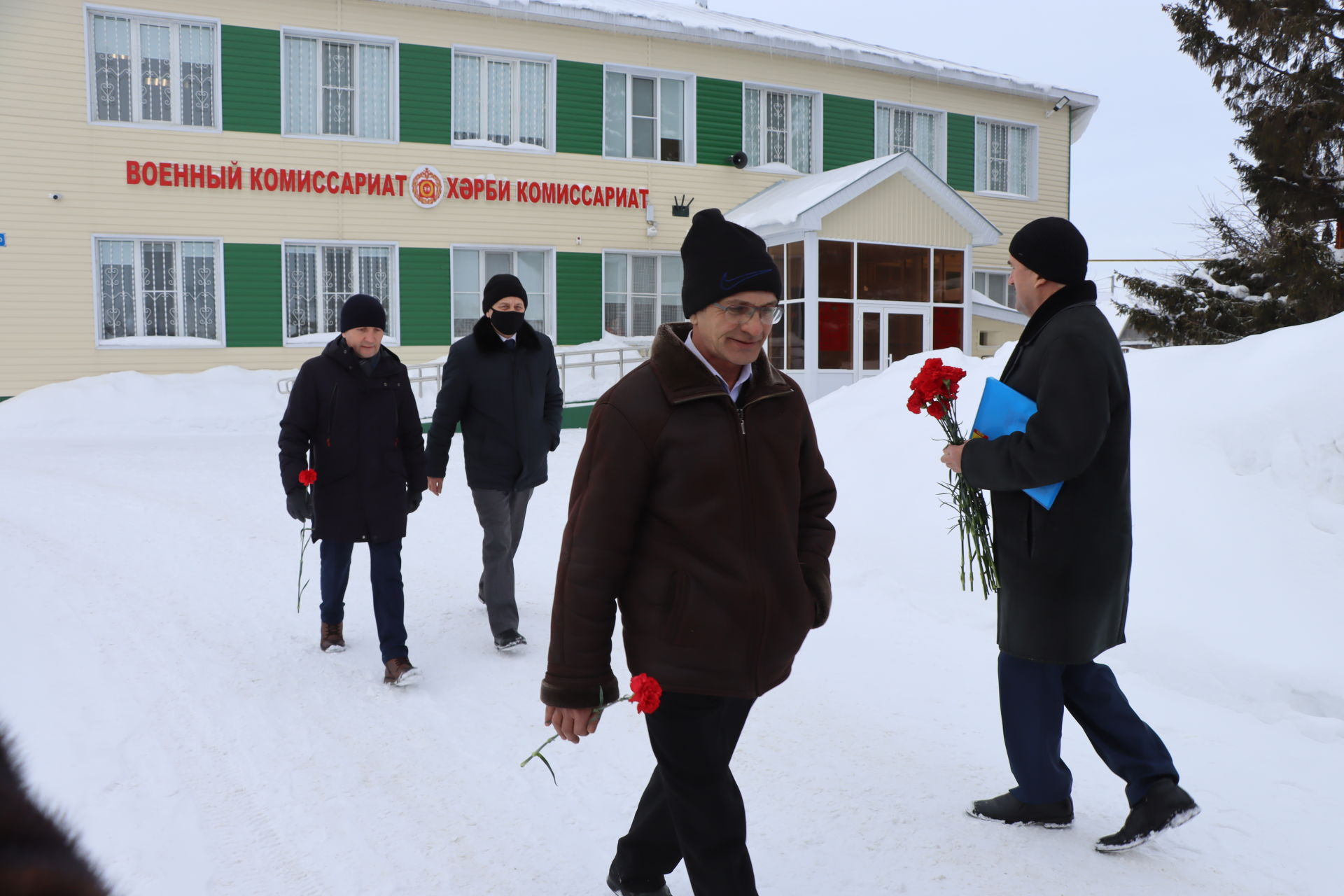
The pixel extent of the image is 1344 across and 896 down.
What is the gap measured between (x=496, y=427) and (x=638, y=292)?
1394cm

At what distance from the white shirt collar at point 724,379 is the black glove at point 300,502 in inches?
131

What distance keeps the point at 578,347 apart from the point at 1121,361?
15705 mm

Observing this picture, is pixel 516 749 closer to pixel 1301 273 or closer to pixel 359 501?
pixel 359 501

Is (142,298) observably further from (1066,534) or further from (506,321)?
(1066,534)

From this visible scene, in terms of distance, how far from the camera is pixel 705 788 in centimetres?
246

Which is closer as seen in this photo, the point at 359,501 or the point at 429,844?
the point at 429,844

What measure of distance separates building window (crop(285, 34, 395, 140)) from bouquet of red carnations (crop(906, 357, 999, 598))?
15.6m

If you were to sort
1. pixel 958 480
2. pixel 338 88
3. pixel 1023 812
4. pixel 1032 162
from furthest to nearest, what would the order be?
1. pixel 1032 162
2. pixel 338 88
3. pixel 958 480
4. pixel 1023 812

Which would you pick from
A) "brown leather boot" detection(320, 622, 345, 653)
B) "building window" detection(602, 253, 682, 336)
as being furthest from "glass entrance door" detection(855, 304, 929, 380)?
"brown leather boot" detection(320, 622, 345, 653)

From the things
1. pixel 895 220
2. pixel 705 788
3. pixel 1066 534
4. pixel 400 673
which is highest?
pixel 895 220

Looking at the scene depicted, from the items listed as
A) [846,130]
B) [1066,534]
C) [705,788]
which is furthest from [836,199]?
[705,788]

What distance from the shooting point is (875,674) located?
17.5ft

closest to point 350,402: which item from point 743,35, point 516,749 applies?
point 516,749

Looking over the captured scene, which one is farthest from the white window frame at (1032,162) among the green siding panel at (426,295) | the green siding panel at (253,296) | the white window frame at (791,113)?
the green siding panel at (253,296)
